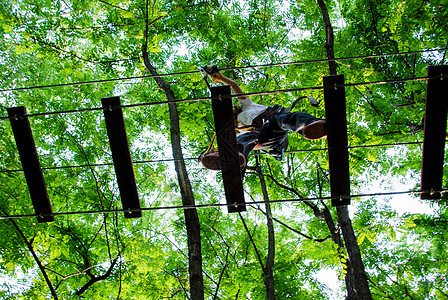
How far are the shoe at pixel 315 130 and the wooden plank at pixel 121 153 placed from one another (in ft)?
6.85

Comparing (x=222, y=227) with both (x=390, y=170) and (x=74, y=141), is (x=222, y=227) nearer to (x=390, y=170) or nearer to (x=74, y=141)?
(x=74, y=141)

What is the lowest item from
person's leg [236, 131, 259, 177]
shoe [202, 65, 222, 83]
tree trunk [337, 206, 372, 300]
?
tree trunk [337, 206, 372, 300]

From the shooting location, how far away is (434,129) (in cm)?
330

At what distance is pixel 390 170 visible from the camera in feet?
33.7

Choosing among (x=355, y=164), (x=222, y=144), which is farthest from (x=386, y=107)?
(x=222, y=144)

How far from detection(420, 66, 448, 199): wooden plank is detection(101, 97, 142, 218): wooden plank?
10.6 feet

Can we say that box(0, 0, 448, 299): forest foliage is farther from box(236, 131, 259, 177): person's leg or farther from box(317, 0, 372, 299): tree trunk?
box(236, 131, 259, 177): person's leg

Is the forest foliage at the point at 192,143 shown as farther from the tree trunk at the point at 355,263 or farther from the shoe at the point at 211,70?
the shoe at the point at 211,70

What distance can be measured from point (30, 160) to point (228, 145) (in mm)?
2404

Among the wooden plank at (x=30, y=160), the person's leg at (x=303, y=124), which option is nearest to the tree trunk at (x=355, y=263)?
the person's leg at (x=303, y=124)

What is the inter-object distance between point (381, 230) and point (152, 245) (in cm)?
560

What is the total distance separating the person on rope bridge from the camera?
12.6 ft

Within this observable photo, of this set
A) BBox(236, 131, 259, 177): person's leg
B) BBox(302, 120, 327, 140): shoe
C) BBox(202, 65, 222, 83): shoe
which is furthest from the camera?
BBox(236, 131, 259, 177): person's leg

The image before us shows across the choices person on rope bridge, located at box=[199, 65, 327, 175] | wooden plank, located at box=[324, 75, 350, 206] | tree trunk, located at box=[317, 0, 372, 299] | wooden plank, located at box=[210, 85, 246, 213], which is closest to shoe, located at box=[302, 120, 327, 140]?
person on rope bridge, located at box=[199, 65, 327, 175]
